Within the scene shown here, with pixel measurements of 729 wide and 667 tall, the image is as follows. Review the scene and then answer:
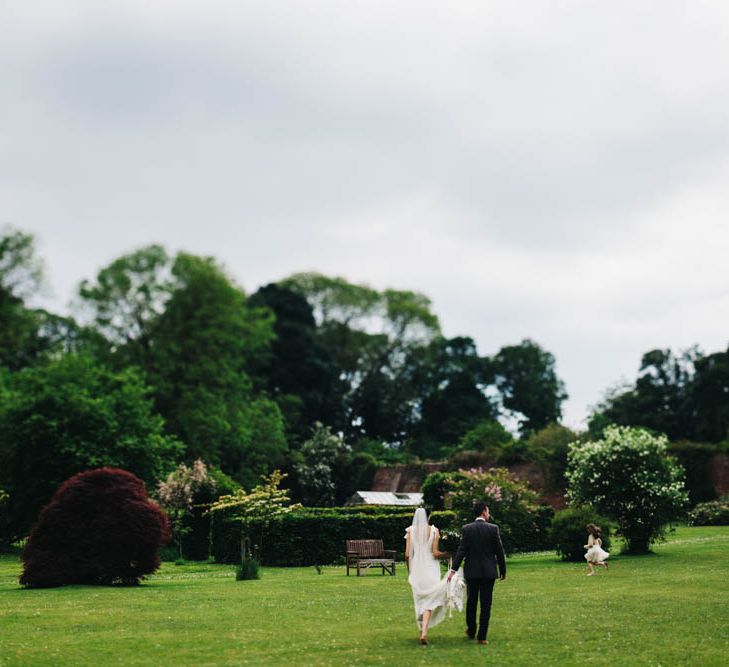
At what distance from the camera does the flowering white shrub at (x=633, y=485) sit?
28734mm

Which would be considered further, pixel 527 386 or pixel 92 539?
pixel 527 386

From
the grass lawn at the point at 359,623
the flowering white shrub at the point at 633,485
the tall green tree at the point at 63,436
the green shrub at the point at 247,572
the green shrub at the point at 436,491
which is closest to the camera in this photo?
the grass lawn at the point at 359,623

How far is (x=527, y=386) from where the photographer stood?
3243 inches

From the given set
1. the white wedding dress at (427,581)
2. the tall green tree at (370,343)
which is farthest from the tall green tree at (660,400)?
the white wedding dress at (427,581)

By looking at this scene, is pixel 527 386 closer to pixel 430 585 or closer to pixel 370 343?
pixel 370 343

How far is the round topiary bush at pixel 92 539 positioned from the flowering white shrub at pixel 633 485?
1391 cm

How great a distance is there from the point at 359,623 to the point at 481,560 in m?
3.09

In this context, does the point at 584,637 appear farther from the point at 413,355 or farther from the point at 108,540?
the point at 413,355

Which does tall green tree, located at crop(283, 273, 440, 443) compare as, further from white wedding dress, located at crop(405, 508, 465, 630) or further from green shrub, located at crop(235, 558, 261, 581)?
white wedding dress, located at crop(405, 508, 465, 630)

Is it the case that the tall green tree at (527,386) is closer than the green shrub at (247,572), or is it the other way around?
the green shrub at (247,572)

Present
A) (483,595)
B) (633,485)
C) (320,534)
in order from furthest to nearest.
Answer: (320,534)
(633,485)
(483,595)

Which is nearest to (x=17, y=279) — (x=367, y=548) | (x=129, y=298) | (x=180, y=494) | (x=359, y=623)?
(x=129, y=298)

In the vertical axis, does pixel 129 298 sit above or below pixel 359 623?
above

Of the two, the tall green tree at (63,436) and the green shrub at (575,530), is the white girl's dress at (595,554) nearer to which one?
the green shrub at (575,530)
